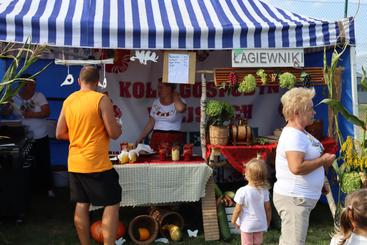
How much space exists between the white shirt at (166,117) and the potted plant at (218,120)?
0.74 metres

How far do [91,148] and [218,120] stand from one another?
1.55 meters

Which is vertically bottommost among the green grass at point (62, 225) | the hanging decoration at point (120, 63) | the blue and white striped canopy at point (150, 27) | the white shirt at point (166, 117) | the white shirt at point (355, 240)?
the green grass at point (62, 225)

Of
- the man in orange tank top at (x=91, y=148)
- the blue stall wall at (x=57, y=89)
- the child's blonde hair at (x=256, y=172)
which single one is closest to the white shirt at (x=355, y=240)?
the child's blonde hair at (x=256, y=172)

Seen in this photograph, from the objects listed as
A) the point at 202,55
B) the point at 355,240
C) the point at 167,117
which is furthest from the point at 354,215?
the point at 202,55

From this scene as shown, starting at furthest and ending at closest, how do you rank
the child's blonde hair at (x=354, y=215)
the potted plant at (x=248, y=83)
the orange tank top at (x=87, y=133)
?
the potted plant at (x=248, y=83), the orange tank top at (x=87, y=133), the child's blonde hair at (x=354, y=215)

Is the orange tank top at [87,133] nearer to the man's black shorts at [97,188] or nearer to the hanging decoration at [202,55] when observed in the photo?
the man's black shorts at [97,188]

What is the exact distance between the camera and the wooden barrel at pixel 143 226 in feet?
15.9

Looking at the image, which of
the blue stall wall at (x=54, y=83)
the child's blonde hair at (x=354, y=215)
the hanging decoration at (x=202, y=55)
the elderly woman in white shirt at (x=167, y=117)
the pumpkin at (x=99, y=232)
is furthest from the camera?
the blue stall wall at (x=54, y=83)

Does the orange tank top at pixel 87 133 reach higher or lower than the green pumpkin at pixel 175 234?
higher

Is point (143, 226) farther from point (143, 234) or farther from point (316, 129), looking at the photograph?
point (316, 129)

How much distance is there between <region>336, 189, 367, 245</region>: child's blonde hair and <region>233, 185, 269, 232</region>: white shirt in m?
1.43

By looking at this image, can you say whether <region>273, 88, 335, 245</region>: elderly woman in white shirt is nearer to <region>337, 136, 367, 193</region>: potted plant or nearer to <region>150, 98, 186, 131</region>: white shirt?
<region>337, 136, 367, 193</region>: potted plant

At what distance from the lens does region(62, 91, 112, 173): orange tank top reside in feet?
12.9

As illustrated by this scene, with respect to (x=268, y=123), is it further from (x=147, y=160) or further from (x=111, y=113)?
(x=111, y=113)
